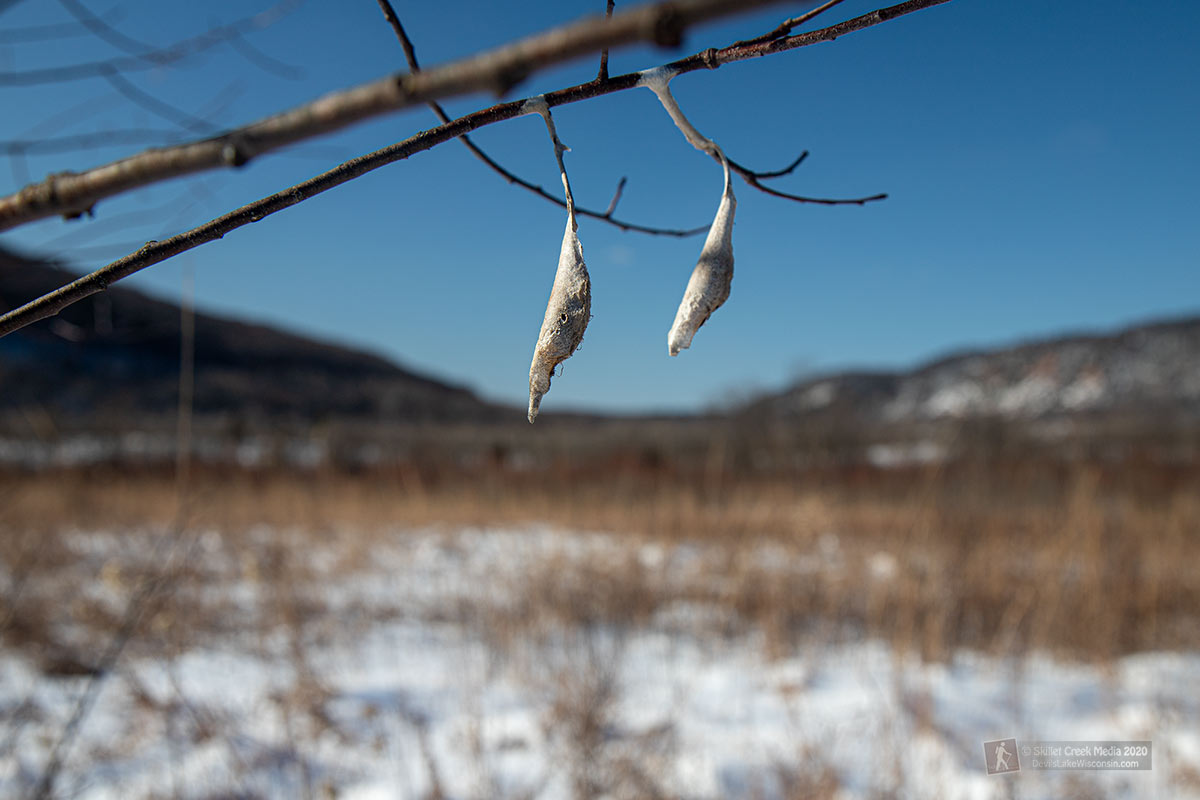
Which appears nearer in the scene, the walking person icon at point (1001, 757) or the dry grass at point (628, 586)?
the walking person icon at point (1001, 757)

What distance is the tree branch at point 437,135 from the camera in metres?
0.20

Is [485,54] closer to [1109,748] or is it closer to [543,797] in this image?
[543,797]

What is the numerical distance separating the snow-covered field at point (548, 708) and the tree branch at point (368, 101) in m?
0.93

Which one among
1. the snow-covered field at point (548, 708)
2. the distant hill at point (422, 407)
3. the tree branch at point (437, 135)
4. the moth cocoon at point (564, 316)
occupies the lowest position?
the snow-covered field at point (548, 708)

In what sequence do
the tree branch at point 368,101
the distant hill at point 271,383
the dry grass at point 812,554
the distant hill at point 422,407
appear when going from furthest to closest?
the distant hill at point 271,383 → the dry grass at point 812,554 → the distant hill at point 422,407 → the tree branch at point 368,101

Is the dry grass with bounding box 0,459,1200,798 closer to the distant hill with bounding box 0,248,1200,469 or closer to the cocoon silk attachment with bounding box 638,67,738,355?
the distant hill with bounding box 0,248,1200,469

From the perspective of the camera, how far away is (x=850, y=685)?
69.4 inches

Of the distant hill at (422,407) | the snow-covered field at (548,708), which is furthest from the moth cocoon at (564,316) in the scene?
the snow-covered field at (548,708)

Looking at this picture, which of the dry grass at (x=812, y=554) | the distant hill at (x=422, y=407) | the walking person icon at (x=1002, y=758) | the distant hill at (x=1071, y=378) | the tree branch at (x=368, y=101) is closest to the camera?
the tree branch at (x=368, y=101)

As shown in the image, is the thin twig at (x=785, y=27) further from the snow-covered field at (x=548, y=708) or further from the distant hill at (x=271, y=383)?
the distant hill at (x=271, y=383)

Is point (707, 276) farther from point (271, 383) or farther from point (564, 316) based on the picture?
point (271, 383)

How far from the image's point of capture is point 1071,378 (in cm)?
2291

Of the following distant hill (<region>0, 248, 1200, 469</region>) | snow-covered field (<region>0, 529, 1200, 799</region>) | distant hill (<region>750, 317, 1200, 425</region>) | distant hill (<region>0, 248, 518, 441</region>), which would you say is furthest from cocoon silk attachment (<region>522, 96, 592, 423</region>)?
distant hill (<region>750, 317, 1200, 425</region>)

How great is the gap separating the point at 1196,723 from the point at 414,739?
5.80 ft
